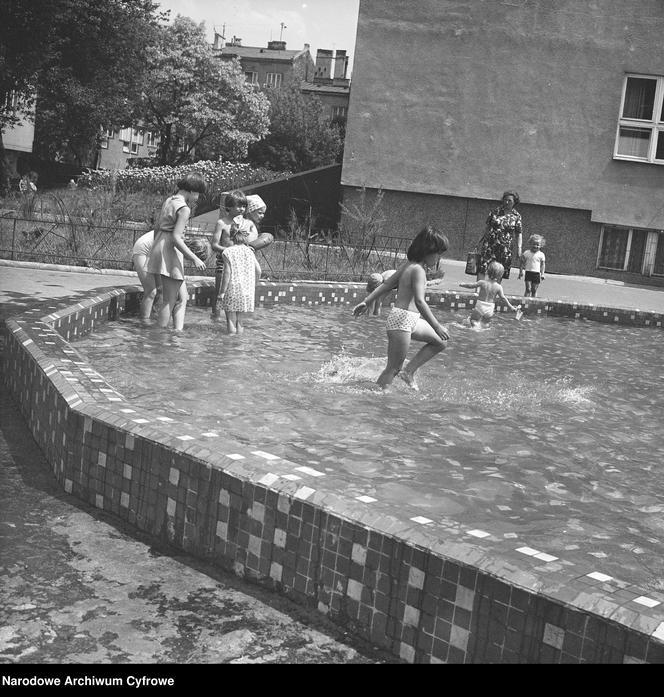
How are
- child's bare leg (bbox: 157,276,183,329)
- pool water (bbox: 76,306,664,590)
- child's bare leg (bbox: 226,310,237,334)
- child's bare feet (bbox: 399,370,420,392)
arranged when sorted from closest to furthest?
pool water (bbox: 76,306,664,590) → child's bare feet (bbox: 399,370,420,392) → child's bare leg (bbox: 157,276,183,329) → child's bare leg (bbox: 226,310,237,334)

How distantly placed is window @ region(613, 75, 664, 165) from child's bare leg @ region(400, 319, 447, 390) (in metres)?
24.5

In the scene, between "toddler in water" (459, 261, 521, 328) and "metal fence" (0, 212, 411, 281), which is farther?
"metal fence" (0, 212, 411, 281)

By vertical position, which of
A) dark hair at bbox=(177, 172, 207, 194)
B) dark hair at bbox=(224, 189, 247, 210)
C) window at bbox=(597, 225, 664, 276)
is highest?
window at bbox=(597, 225, 664, 276)

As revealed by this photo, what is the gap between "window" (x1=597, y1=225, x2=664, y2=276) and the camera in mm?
32719

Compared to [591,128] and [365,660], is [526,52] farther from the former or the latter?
[365,660]

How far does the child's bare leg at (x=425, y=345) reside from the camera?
9451 mm

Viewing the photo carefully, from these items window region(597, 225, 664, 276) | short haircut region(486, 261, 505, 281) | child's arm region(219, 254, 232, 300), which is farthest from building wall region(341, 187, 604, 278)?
child's arm region(219, 254, 232, 300)

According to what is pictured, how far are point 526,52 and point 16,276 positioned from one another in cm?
2092

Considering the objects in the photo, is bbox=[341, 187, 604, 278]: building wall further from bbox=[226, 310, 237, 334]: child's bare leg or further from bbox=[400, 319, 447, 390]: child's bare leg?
bbox=[400, 319, 447, 390]: child's bare leg

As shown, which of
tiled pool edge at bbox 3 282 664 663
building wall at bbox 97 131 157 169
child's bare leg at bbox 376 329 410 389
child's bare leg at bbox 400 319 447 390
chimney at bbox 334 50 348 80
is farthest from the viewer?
chimney at bbox 334 50 348 80

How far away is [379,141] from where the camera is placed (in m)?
33.7

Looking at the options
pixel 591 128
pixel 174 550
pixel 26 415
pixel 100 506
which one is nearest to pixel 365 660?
pixel 174 550

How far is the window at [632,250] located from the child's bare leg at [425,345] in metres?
24.6

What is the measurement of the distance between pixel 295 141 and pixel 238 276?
68.2m
